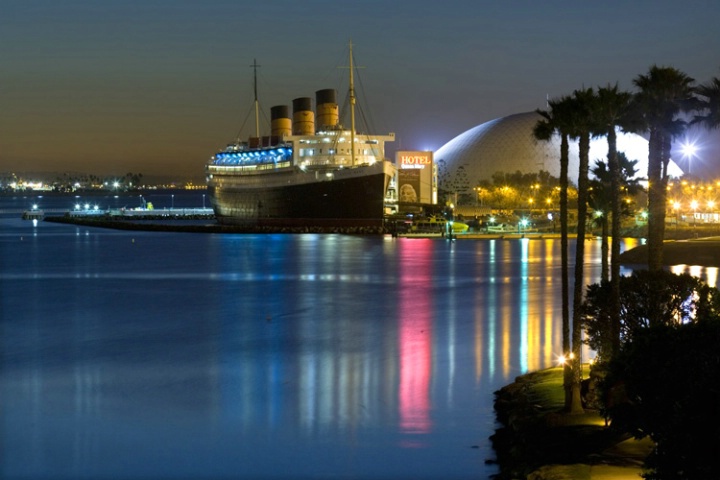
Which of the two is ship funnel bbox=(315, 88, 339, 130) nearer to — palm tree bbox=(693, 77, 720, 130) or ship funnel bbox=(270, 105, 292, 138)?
ship funnel bbox=(270, 105, 292, 138)

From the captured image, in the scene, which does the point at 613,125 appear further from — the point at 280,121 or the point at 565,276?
the point at 280,121

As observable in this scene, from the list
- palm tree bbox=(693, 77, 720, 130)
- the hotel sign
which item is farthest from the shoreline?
palm tree bbox=(693, 77, 720, 130)

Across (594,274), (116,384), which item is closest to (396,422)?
(116,384)

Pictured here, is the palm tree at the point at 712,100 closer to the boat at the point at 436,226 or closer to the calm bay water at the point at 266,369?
the calm bay water at the point at 266,369

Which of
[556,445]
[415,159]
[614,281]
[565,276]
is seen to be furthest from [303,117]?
[556,445]

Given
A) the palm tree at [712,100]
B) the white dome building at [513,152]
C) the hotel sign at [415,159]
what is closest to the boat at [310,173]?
the hotel sign at [415,159]

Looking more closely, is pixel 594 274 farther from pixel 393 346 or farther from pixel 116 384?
pixel 116 384
